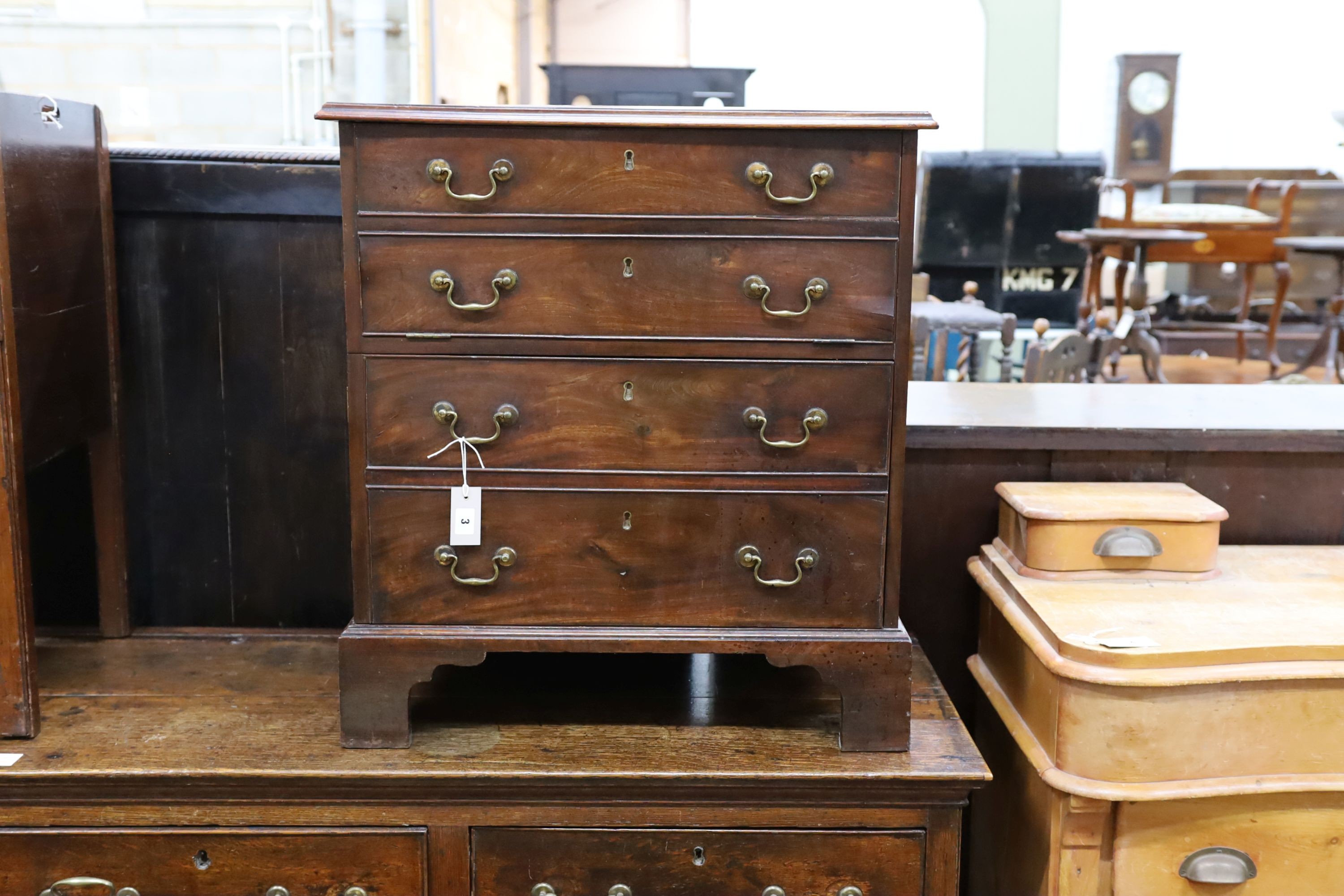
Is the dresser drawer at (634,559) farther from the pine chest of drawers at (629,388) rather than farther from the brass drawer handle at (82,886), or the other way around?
the brass drawer handle at (82,886)

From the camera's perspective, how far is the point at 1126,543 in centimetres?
192

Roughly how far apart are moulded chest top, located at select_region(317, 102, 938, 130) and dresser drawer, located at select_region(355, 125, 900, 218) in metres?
0.02

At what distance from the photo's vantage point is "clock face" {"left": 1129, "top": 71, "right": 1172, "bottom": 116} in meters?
9.16

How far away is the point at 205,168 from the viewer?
79.9 inches

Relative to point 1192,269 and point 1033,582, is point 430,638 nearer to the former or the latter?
point 1033,582

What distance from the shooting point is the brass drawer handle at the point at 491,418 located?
5.30 ft

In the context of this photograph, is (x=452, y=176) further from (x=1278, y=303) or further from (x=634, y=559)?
(x=1278, y=303)

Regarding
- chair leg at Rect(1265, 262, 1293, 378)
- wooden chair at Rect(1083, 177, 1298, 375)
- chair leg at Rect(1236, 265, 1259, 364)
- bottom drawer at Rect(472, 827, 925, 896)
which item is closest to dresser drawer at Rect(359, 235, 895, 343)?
bottom drawer at Rect(472, 827, 925, 896)

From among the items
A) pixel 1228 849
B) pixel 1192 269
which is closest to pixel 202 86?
pixel 1228 849

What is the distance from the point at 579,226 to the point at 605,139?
0.12 m

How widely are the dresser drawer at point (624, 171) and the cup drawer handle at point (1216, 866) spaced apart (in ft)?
3.35

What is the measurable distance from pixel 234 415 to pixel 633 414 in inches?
34.9

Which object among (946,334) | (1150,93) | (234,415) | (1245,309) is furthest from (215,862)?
(1150,93)

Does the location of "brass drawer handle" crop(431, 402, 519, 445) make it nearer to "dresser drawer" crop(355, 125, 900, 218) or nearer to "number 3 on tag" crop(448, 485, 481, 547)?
"number 3 on tag" crop(448, 485, 481, 547)
